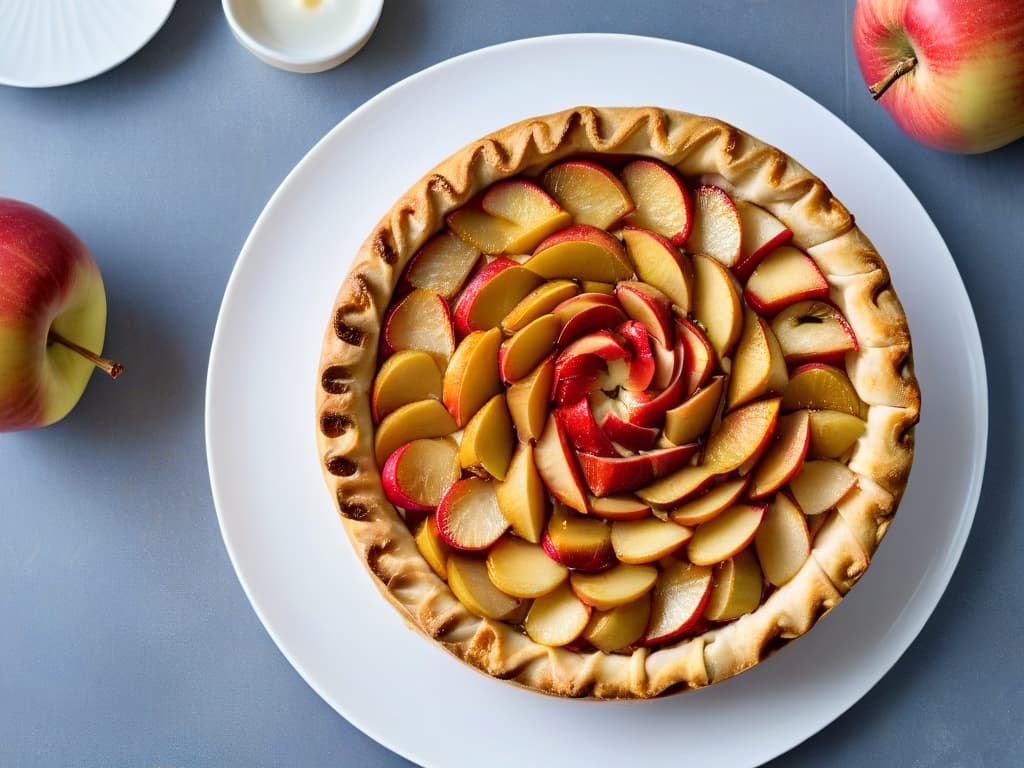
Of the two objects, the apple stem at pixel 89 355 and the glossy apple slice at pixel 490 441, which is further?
the apple stem at pixel 89 355

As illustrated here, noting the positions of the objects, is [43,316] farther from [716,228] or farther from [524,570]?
[716,228]

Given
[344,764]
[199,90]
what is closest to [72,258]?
[199,90]

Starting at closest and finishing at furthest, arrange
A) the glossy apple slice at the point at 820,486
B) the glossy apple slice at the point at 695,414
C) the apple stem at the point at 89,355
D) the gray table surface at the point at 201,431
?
the glossy apple slice at the point at 695,414
the glossy apple slice at the point at 820,486
the apple stem at the point at 89,355
the gray table surface at the point at 201,431

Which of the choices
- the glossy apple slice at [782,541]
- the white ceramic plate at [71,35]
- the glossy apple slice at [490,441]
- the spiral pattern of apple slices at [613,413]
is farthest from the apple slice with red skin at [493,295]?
the white ceramic plate at [71,35]

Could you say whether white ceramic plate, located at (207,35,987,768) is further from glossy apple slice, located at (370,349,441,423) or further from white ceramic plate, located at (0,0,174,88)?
white ceramic plate, located at (0,0,174,88)

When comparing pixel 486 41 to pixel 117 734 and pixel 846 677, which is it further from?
pixel 117 734

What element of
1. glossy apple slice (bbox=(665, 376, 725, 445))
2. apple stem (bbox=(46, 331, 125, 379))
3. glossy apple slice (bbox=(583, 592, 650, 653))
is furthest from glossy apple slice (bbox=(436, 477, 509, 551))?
apple stem (bbox=(46, 331, 125, 379))

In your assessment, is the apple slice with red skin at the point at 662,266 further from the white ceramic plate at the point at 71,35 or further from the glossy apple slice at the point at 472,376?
the white ceramic plate at the point at 71,35
